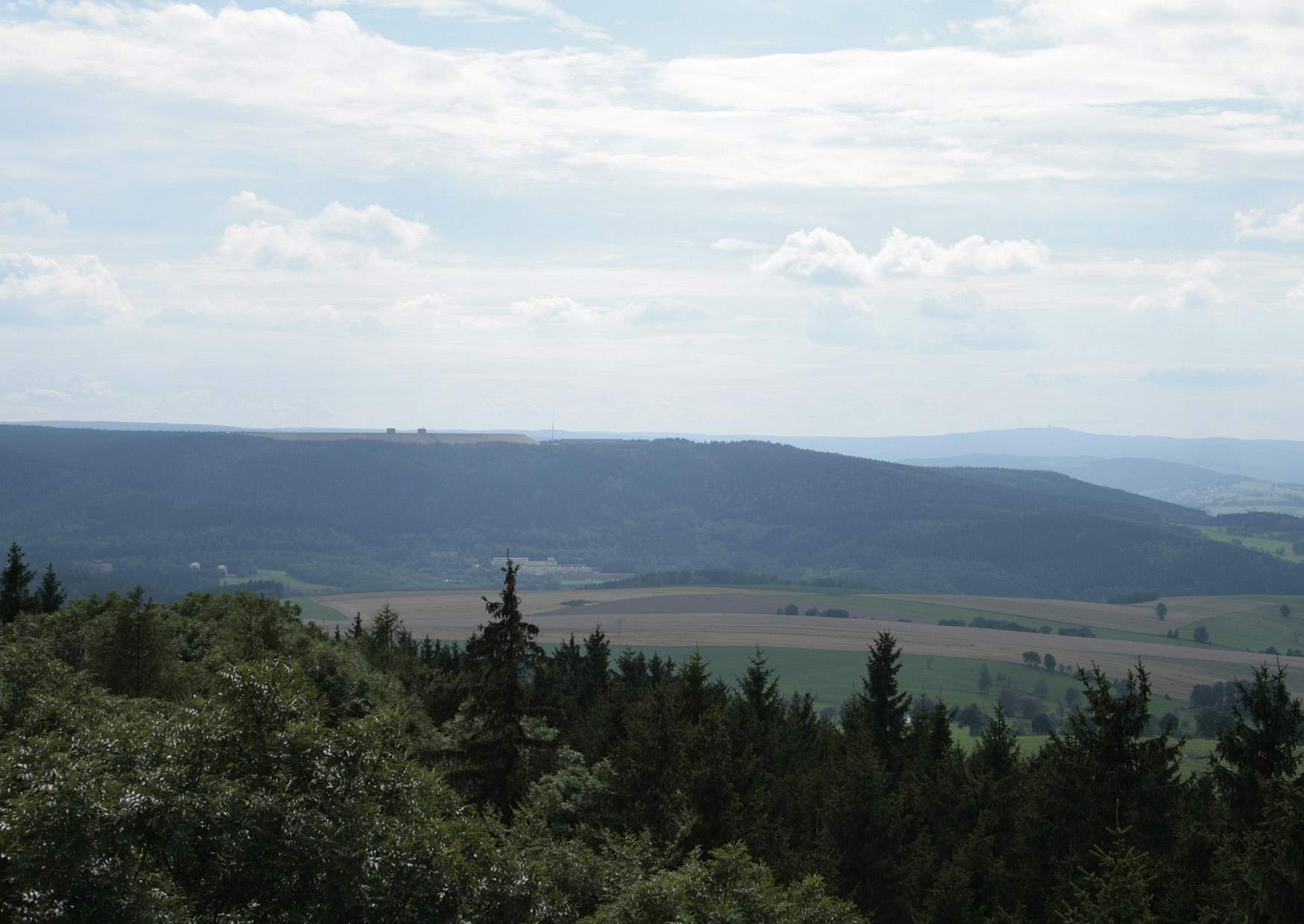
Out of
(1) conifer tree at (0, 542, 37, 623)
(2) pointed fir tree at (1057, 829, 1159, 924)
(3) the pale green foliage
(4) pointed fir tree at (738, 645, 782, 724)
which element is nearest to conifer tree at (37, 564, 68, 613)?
(1) conifer tree at (0, 542, 37, 623)

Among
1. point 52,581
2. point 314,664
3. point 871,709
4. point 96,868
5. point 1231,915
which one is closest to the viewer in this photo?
point 96,868

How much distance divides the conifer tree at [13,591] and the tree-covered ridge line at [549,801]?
18816 millimetres

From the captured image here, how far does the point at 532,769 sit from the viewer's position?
46.1m

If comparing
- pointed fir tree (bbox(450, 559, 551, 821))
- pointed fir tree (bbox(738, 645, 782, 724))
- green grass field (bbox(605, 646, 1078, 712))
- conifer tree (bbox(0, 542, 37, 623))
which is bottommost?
green grass field (bbox(605, 646, 1078, 712))

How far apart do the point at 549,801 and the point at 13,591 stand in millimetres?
63704

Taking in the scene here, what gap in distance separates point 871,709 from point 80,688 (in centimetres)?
3985

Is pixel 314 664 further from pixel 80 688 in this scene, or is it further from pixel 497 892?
pixel 497 892

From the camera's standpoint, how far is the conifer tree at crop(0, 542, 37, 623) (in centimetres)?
7850

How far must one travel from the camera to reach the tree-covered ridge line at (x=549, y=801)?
59.1 ft

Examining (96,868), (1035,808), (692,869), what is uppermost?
(96,868)

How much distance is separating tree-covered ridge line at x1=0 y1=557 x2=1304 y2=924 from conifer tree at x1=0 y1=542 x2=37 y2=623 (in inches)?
741

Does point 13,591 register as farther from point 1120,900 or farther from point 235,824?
point 1120,900

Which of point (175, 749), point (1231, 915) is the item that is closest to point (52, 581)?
point (175, 749)

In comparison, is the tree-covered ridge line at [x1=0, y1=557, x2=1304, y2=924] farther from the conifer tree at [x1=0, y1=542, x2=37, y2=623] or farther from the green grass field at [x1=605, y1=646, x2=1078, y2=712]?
the green grass field at [x1=605, y1=646, x2=1078, y2=712]
